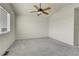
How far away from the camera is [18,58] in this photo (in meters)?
0.90

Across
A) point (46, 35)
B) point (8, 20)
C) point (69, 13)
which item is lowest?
point (46, 35)

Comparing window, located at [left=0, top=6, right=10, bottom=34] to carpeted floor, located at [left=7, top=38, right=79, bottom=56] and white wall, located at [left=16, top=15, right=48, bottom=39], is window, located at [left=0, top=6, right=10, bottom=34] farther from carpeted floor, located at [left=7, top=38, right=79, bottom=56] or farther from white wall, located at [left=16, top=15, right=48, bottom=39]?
white wall, located at [left=16, top=15, right=48, bottom=39]

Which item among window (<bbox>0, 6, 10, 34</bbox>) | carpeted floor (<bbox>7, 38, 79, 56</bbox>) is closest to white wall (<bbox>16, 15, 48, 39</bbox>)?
window (<bbox>0, 6, 10, 34</bbox>)

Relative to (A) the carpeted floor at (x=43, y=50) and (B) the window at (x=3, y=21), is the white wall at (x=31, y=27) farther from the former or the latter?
(A) the carpeted floor at (x=43, y=50)

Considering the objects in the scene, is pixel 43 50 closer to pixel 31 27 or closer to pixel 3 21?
pixel 3 21

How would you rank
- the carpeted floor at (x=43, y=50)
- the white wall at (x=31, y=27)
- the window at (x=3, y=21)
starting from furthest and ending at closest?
the white wall at (x=31, y=27)
the window at (x=3, y=21)
the carpeted floor at (x=43, y=50)

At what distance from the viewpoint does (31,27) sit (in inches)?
368

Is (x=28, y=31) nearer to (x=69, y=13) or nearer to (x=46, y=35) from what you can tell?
(x=46, y=35)

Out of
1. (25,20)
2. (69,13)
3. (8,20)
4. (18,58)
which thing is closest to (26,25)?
(25,20)

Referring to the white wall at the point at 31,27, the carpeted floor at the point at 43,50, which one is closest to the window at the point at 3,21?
the carpeted floor at the point at 43,50

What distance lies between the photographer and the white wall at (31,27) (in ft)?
29.5

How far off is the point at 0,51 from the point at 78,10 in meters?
4.66

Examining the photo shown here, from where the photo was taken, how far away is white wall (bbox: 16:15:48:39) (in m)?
8.99

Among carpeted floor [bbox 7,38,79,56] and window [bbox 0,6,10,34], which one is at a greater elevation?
window [bbox 0,6,10,34]
